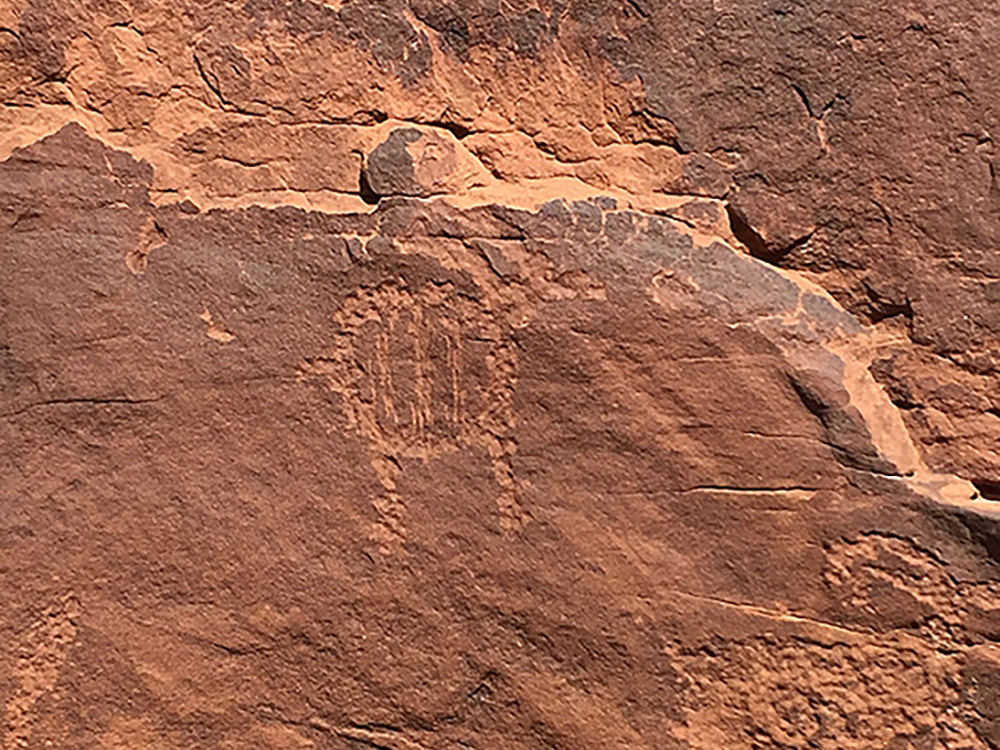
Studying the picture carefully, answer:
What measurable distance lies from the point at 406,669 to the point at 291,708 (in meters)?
0.16

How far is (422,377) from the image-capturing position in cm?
130

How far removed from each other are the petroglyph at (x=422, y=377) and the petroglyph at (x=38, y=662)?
44 cm

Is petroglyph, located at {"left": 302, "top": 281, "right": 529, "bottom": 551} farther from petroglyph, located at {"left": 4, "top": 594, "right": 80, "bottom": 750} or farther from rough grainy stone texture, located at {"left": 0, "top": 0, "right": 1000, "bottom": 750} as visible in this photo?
petroglyph, located at {"left": 4, "top": 594, "right": 80, "bottom": 750}

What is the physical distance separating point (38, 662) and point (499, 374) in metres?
Result: 0.71

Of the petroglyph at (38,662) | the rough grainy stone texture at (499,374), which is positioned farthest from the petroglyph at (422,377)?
the petroglyph at (38,662)

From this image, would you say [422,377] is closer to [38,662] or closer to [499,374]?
[499,374]

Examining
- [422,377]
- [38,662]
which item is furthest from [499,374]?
[38,662]

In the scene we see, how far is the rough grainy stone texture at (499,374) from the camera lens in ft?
4.00

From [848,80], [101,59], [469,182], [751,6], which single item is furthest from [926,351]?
[101,59]

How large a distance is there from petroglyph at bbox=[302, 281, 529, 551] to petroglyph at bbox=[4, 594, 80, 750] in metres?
0.44

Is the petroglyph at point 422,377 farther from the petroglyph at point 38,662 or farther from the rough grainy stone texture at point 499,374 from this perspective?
the petroglyph at point 38,662

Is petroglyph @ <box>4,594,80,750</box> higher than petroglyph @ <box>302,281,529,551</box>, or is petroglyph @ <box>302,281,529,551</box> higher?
petroglyph @ <box>302,281,529,551</box>

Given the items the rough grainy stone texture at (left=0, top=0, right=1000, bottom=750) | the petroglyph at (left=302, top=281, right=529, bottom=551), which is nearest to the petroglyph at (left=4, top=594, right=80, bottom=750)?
the rough grainy stone texture at (left=0, top=0, right=1000, bottom=750)

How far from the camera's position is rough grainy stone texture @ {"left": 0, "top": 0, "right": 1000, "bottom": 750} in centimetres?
122
